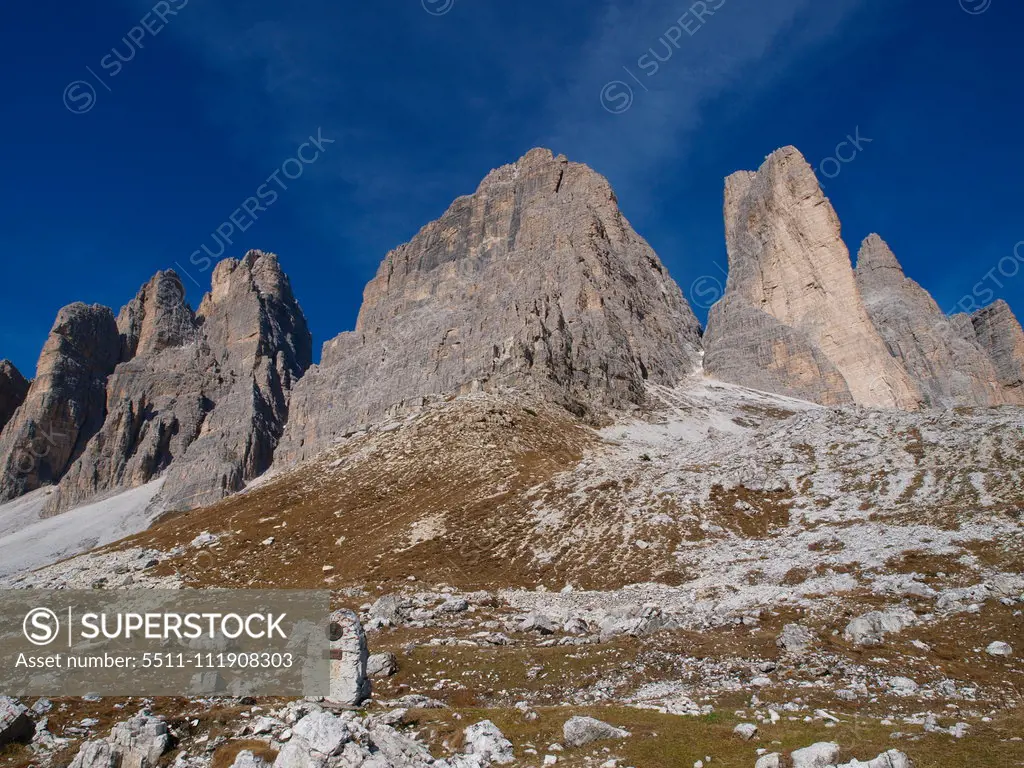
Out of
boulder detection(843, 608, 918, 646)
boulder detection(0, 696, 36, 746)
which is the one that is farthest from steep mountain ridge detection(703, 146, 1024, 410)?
boulder detection(0, 696, 36, 746)

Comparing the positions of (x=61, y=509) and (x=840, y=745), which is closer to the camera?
(x=840, y=745)

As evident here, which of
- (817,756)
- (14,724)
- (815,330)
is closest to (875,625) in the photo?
(817,756)

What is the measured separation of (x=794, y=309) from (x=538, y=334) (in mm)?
86954

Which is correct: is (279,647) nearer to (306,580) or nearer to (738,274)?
(306,580)

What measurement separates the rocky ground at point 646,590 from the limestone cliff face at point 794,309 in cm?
9614

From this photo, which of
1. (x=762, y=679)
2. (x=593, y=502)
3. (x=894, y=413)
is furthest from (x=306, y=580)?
(x=894, y=413)

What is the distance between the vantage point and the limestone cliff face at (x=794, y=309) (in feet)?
497

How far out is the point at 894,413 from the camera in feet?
168

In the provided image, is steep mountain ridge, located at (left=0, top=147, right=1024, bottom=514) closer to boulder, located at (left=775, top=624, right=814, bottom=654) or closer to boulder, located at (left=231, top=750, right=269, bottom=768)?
boulder, located at (left=775, top=624, right=814, bottom=654)

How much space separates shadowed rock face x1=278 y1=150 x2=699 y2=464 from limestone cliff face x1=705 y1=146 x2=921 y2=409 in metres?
15.9

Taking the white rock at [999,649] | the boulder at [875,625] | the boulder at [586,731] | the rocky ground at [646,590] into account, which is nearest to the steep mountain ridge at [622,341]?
the rocky ground at [646,590]

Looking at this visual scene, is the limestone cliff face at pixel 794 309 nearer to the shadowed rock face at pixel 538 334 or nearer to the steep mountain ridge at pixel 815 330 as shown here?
the steep mountain ridge at pixel 815 330

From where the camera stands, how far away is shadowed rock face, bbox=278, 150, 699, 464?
4811 inches

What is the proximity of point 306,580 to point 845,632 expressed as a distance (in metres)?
33.5
